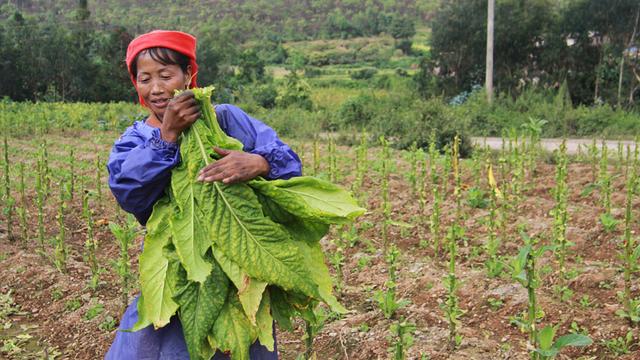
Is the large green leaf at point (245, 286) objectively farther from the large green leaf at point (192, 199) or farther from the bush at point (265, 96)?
the bush at point (265, 96)

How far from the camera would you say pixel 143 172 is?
187 cm

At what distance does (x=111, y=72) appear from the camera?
75.9ft

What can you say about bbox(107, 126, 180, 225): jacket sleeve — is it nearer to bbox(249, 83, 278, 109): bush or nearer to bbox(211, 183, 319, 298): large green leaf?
bbox(211, 183, 319, 298): large green leaf

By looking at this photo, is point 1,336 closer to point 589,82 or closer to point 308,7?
point 589,82

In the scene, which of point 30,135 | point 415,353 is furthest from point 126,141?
point 30,135

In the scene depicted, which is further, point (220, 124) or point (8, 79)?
point (8, 79)

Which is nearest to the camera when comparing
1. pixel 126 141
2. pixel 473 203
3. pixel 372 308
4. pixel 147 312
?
pixel 147 312

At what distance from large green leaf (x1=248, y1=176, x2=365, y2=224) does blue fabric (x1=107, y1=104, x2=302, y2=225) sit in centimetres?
7

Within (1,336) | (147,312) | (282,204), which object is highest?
(282,204)

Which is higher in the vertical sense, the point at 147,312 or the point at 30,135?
the point at 147,312

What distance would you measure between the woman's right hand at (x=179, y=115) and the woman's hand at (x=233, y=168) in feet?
0.40

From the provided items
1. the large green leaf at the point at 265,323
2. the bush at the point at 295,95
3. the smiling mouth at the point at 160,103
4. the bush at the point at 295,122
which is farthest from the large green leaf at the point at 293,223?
the bush at the point at 295,95

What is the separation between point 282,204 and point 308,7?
2177 inches

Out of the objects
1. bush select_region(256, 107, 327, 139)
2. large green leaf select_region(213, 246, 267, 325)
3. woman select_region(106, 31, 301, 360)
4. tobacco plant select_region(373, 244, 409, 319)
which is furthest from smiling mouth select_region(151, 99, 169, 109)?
bush select_region(256, 107, 327, 139)
